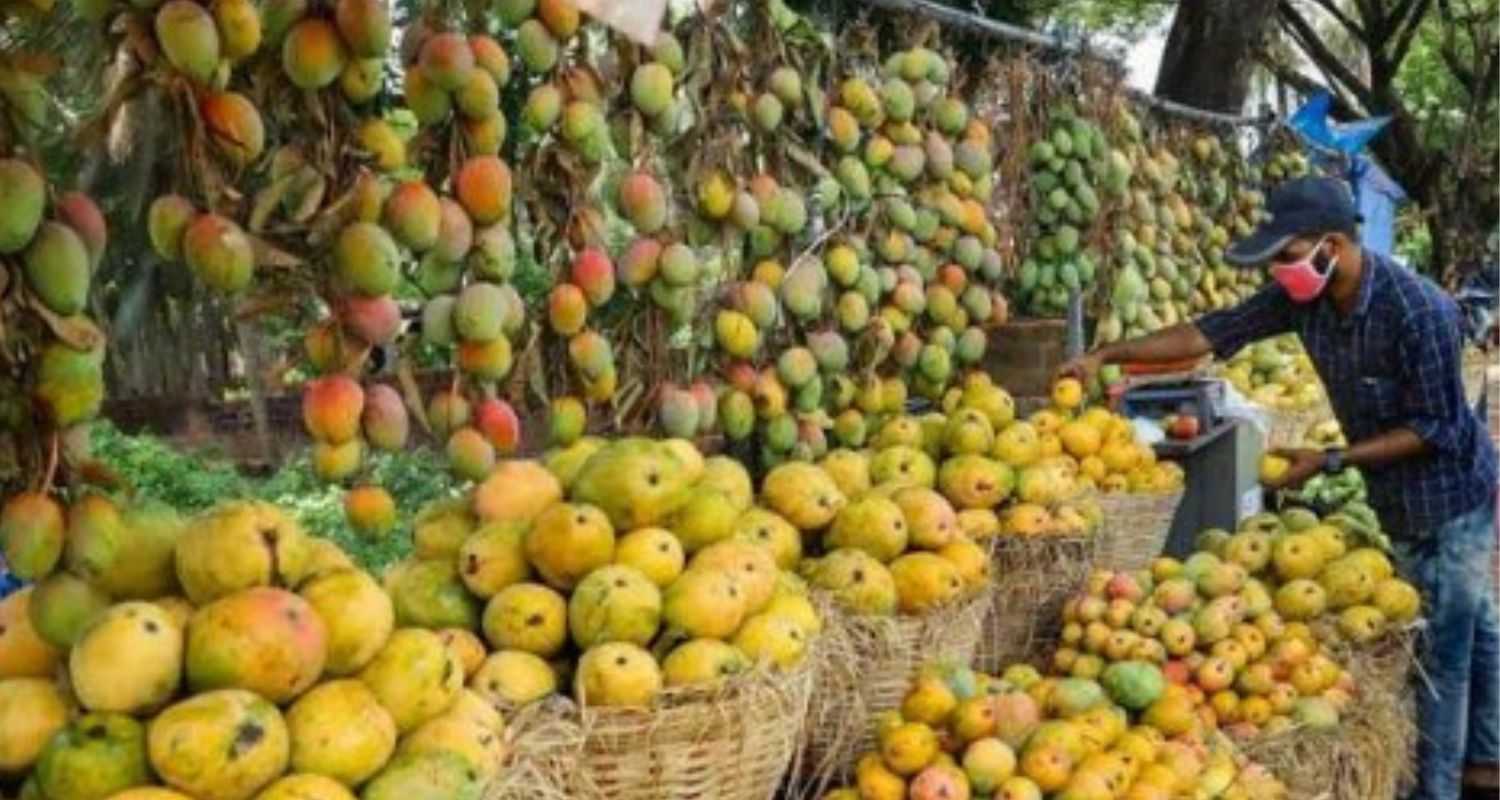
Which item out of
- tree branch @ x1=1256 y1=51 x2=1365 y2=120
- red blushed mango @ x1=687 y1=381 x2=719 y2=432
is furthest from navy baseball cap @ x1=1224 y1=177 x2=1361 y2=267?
tree branch @ x1=1256 y1=51 x2=1365 y2=120

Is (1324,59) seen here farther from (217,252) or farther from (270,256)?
(217,252)

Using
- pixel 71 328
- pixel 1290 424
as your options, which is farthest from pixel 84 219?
pixel 1290 424

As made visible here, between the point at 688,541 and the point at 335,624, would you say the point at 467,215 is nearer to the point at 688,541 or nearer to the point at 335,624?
the point at 688,541

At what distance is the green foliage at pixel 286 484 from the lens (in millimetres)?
5734

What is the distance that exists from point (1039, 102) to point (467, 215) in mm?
Answer: 2795

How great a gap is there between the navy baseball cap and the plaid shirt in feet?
0.55

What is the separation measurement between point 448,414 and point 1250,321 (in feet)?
8.06

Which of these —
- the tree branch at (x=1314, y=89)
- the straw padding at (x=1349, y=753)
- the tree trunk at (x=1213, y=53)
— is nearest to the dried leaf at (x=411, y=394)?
the straw padding at (x=1349, y=753)

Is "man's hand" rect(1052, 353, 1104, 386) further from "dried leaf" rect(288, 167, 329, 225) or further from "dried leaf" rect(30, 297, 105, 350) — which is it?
"dried leaf" rect(30, 297, 105, 350)

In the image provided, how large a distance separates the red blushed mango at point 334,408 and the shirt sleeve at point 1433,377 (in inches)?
103

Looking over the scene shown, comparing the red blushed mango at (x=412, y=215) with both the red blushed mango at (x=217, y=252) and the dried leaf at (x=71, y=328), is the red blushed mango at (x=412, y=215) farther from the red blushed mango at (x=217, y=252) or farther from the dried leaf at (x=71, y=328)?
the dried leaf at (x=71, y=328)

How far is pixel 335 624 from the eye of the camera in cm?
190

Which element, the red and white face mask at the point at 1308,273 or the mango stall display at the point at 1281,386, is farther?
the mango stall display at the point at 1281,386

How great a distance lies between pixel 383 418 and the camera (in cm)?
255
